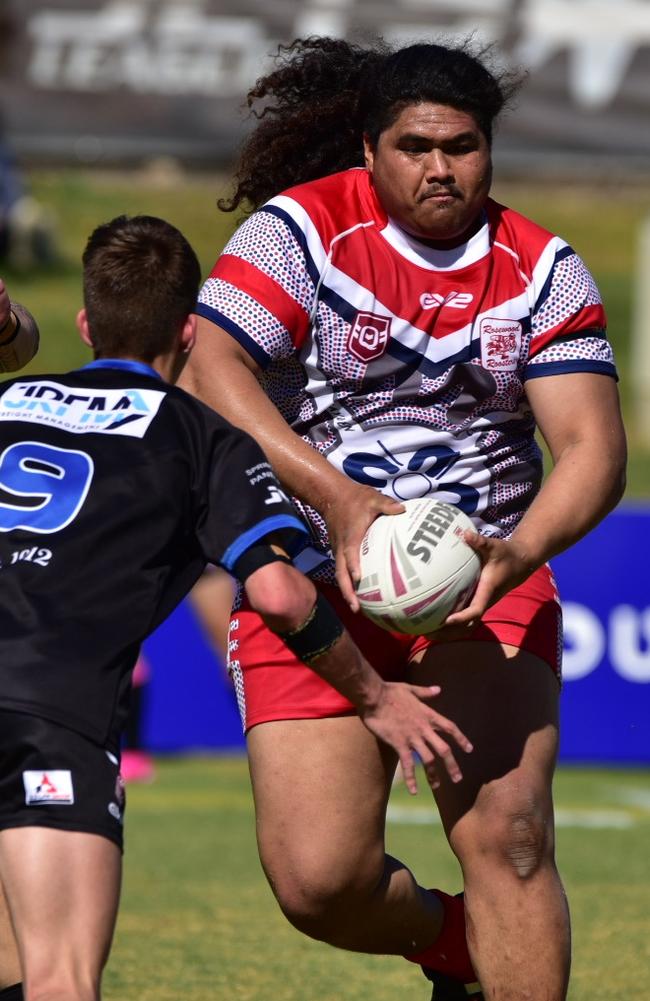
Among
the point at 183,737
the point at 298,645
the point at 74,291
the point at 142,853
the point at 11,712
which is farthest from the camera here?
the point at 74,291

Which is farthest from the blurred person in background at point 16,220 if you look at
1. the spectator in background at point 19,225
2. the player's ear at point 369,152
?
the player's ear at point 369,152

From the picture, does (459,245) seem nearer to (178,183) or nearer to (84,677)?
(84,677)

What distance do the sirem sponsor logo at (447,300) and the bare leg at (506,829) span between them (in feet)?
2.77

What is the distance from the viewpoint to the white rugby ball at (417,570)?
364 cm

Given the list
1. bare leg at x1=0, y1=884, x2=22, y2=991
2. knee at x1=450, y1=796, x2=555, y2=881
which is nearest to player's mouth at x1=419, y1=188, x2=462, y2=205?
knee at x1=450, y1=796, x2=555, y2=881

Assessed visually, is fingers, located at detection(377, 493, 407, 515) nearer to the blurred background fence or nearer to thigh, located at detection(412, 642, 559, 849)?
thigh, located at detection(412, 642, 559, 849)

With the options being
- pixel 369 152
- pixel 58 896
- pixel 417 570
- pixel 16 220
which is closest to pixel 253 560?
pixel 417 570

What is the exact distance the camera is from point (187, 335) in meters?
3.57

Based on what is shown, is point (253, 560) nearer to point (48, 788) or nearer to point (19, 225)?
point (48, 788)

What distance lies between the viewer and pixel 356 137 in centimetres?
446

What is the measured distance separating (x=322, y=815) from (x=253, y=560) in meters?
0.89

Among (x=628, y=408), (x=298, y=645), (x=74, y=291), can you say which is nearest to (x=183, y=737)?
(x=298, y=645)

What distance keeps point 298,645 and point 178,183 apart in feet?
67.9

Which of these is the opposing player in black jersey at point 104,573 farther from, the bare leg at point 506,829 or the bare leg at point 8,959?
the bare leg at point 506,829
